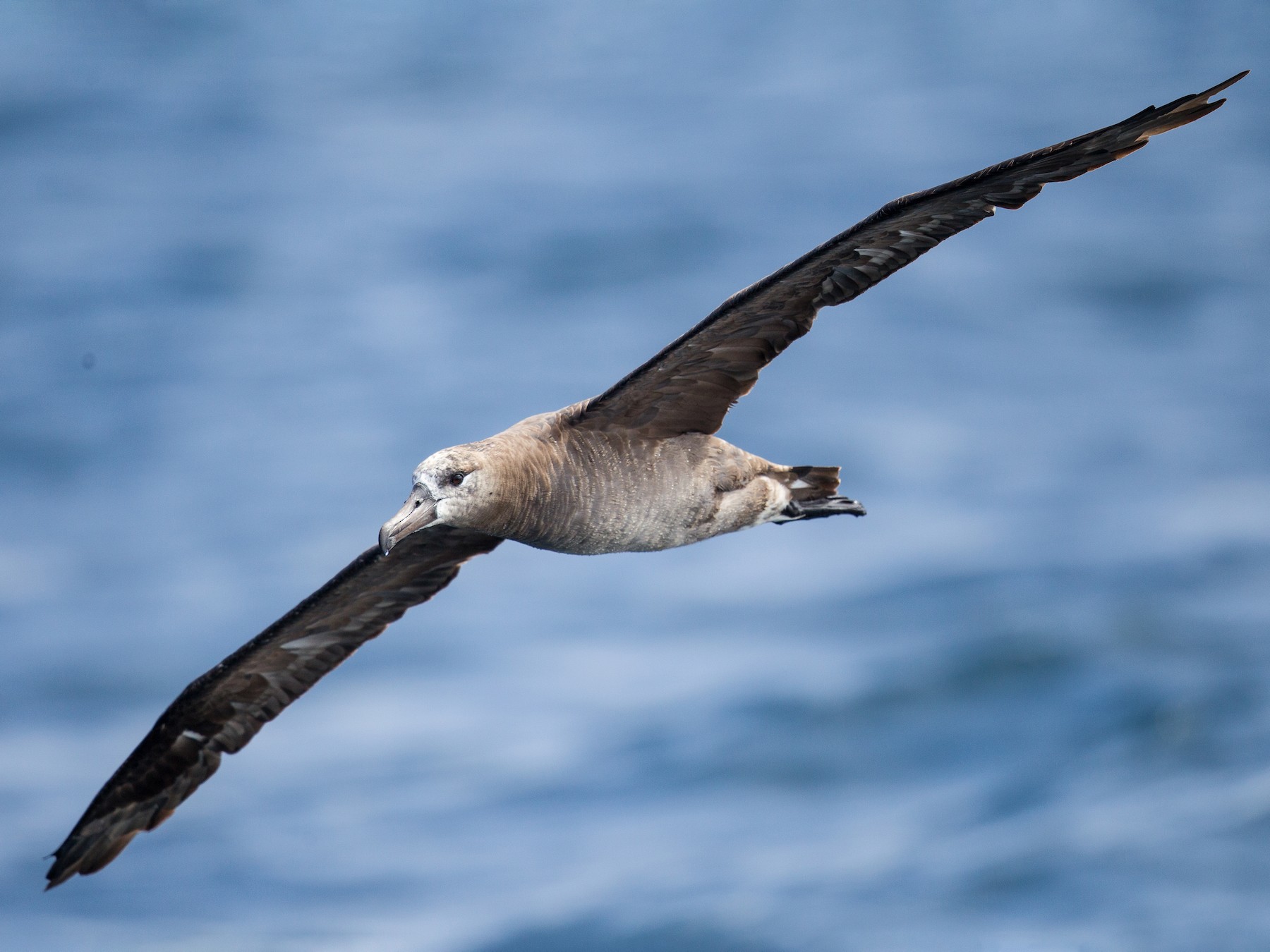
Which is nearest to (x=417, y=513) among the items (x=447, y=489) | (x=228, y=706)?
(x=447, y=489)

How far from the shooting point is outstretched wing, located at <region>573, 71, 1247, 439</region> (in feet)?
40.6

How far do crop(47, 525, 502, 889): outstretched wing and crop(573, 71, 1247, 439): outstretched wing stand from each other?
7.71ft

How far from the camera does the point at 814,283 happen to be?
44.6ft

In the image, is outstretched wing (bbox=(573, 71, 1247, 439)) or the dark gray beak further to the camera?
the dark gray beak

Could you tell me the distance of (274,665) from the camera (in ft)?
51.8

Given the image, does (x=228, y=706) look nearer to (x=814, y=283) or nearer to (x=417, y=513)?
(x=417, y=513)

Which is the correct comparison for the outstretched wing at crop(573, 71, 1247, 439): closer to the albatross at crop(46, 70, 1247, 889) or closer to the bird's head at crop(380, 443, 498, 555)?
the albatross at crop(46, 70, 1247, 889)

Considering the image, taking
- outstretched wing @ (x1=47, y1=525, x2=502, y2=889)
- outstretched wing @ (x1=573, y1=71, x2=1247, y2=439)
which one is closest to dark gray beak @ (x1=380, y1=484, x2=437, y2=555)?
outstretched wing @ (x1=573, y1=71, x2=1247, y2=439)

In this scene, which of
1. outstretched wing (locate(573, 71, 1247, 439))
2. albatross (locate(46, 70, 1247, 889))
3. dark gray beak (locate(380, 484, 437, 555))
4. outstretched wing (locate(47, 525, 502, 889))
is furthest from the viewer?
outstretched wing (locate(47, 525, 502, 889))

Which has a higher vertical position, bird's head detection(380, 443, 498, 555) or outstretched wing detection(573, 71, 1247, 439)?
outstretched wing detection(573, 71, 1247, 439)

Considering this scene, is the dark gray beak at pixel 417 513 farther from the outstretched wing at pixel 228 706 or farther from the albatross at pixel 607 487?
the outstretched wing at pixel 228 706

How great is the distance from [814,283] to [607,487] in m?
2.21

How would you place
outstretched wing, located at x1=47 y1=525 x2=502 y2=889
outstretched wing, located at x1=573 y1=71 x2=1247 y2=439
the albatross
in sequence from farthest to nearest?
outstretched wing, located at x1=47 y1=525 x2=502 y2=889 → the albatross → outstretched wing, located at x1=573 y1=71 x2=1247 y2=439

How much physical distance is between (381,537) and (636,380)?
8.38 feet
